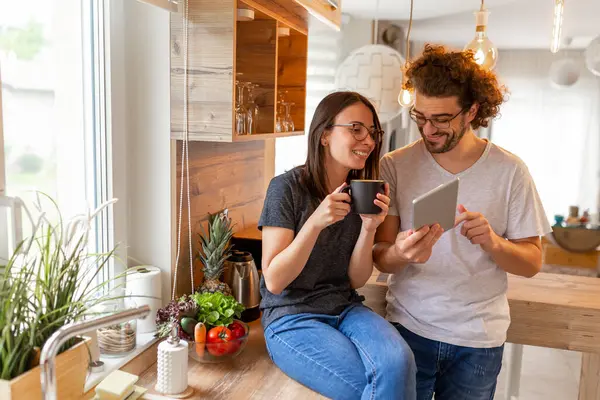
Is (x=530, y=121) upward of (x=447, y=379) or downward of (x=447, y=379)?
upward

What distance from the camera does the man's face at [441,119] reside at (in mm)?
1569

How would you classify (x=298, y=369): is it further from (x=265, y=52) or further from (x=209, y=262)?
Answer: (x=265, y=52)

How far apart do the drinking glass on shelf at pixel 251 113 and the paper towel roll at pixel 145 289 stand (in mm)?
564

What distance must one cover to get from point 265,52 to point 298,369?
1095 mm

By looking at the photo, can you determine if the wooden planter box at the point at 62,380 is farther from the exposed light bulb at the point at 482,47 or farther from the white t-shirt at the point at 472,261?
the exposed light bulb at the point at 482,47

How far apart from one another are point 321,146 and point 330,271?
36 centimetres

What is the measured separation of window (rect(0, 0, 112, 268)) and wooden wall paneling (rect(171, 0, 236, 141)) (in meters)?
0.21

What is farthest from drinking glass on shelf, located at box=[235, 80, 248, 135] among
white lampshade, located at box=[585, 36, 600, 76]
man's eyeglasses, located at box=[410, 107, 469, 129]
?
white lampshade, located at box=[585, 36, 600, 76]

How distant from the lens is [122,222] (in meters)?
1.76

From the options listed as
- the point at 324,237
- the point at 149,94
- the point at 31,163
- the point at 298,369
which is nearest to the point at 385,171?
the point at 324,237

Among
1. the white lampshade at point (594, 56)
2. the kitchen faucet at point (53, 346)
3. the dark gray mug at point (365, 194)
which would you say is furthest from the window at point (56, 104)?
the white lampshade at point (594, 56)

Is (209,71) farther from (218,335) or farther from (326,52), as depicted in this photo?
(326,52)

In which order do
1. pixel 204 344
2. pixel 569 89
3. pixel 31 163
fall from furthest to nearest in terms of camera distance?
1. pixel 569 89
2. pixel 204 344
3. pixel 31 163

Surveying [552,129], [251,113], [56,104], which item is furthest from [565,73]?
[56,104]
